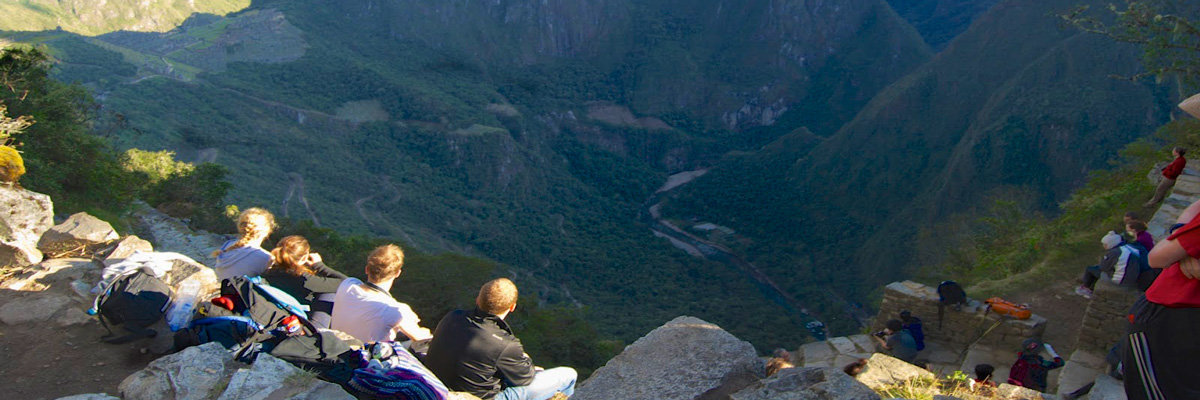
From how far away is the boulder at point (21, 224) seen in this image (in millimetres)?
7957

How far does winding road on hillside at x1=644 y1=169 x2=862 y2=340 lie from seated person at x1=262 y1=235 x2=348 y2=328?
31621 mm

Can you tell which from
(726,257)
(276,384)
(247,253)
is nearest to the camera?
(276,384)

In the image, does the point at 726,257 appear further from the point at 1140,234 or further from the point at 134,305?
the point at 134,305

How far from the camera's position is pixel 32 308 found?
22.3 ft

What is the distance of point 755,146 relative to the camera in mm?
87375

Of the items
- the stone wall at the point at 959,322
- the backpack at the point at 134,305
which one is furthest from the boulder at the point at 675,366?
the stone wall at the point at 959,322

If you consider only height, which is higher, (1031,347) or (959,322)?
(1031,347)

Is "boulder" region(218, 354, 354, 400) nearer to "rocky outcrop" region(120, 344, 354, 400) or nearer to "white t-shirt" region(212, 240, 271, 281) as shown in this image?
"rocky outcrop" region(120, 344, 354, 400)

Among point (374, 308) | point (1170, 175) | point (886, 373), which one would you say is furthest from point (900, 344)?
point (374, 308)

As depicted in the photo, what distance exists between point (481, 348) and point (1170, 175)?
13208 millimetres

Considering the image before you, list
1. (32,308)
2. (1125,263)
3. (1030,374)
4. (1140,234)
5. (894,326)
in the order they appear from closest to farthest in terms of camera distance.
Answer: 1. (32,308)
2. (1125,263)
3. (1030,374)
4. (1140,234)
5. (894,326)

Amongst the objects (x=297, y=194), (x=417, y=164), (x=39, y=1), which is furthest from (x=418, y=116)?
(x=39, y=1)

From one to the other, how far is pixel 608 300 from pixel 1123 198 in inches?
1104

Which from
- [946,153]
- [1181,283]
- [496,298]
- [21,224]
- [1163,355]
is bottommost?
[946,153]
